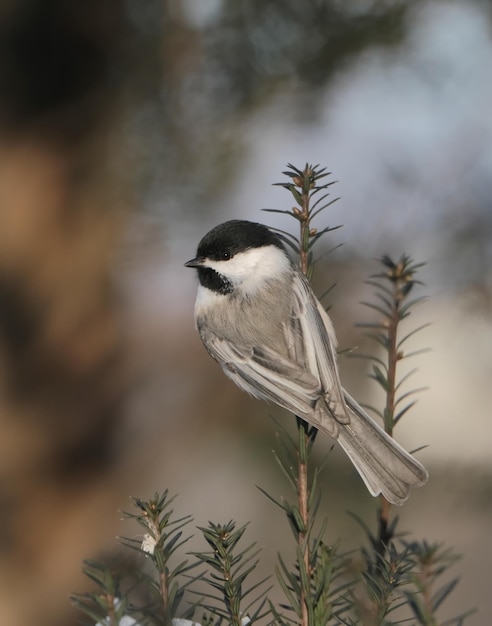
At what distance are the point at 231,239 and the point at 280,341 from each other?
191 mm

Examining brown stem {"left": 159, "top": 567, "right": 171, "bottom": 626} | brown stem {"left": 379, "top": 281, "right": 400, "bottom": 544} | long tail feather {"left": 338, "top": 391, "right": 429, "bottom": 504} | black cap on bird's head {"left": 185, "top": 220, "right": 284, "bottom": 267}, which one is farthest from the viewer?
black cap on bird's head {"left": 185, "top": 220, "right": 284, "bottom": 267}

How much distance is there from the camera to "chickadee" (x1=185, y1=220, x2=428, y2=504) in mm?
798

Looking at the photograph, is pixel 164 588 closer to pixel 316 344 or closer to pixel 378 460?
pixel 378 460

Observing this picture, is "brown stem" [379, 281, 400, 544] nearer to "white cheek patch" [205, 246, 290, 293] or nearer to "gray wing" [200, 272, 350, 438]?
"gray wing" [200, 272, 350, 438]

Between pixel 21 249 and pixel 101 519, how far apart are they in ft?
2.66

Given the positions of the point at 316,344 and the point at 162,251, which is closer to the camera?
the point at 316,344

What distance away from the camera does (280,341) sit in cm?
98

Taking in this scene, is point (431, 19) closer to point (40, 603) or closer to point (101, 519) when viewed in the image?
point (101, 519)

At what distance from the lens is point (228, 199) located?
5.97 ft

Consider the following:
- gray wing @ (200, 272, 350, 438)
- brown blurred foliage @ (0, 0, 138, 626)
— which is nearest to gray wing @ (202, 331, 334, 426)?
gray wing @ (200, 272, 350, 438)

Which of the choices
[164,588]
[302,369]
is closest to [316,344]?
[302,369]

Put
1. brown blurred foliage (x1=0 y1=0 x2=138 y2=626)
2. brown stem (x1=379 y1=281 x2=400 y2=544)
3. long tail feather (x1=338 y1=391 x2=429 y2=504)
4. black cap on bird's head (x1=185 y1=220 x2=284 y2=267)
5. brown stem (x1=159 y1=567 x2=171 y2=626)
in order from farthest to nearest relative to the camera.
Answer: brown blurred foliage (x1=0 y1=0 x2=138 y2=626), black cap on bird's head (x1=185 y1=220 x2=284 y2=267), long tail feather (x1=338 y1=391 x2=429 y2=504), brown stem (x1=379 y1=281 x2=400 y2=544), brown stem (x1=159 y1=567 x2=171 y2=626)

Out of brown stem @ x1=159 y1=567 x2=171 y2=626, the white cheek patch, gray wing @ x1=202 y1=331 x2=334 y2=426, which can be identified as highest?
the white cheek patch

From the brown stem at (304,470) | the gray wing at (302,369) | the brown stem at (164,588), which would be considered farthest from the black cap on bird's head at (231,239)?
the brown stem at (164,588)
